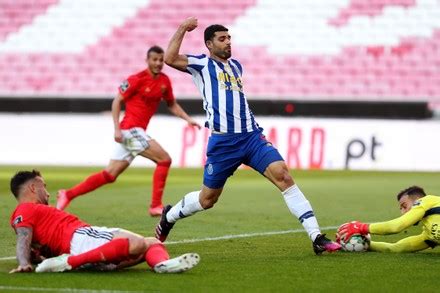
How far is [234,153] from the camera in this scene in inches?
387

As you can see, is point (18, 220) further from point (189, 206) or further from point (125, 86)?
point (125, 86)

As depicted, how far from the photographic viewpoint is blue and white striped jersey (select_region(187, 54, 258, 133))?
986 centimetres

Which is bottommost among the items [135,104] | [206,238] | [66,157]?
[66,157]

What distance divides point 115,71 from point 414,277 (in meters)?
23.2

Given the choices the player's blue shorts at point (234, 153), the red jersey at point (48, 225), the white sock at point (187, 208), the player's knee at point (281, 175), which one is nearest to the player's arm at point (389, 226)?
the player's knee at point (281, 175)

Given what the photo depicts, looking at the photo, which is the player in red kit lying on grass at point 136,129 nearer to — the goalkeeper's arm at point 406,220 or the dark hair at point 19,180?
the goalkeeper's arm at point 406,220

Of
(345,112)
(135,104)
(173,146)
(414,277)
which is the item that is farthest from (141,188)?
(414,277)

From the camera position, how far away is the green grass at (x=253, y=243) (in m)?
7.56

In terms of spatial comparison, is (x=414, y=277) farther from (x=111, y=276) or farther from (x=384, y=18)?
(x=384, y=18)

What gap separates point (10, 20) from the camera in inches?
1282

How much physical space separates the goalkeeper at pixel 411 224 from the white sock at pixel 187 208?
1363mm

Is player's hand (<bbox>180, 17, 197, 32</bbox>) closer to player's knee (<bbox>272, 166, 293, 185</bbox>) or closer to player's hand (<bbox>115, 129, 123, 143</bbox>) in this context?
player's knee (<bbox>272, 166, 293, 185</bbox>)

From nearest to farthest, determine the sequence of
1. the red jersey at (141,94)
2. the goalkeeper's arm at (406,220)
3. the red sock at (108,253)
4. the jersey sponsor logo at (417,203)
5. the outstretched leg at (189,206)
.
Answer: the red sock at (108,253) < the goalkeeper's arm at (406,220) < the jersey sponsor logo at (417,203) < the outstretched leg at (189,206) < the red jersey at (141,94)

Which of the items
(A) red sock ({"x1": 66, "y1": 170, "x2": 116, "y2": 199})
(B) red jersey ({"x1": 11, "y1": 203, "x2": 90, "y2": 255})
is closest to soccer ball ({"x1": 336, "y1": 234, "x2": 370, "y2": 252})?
(B) red jersey ({"x1": 11, "y1": 203, "x2": 90, "y2": 255})
